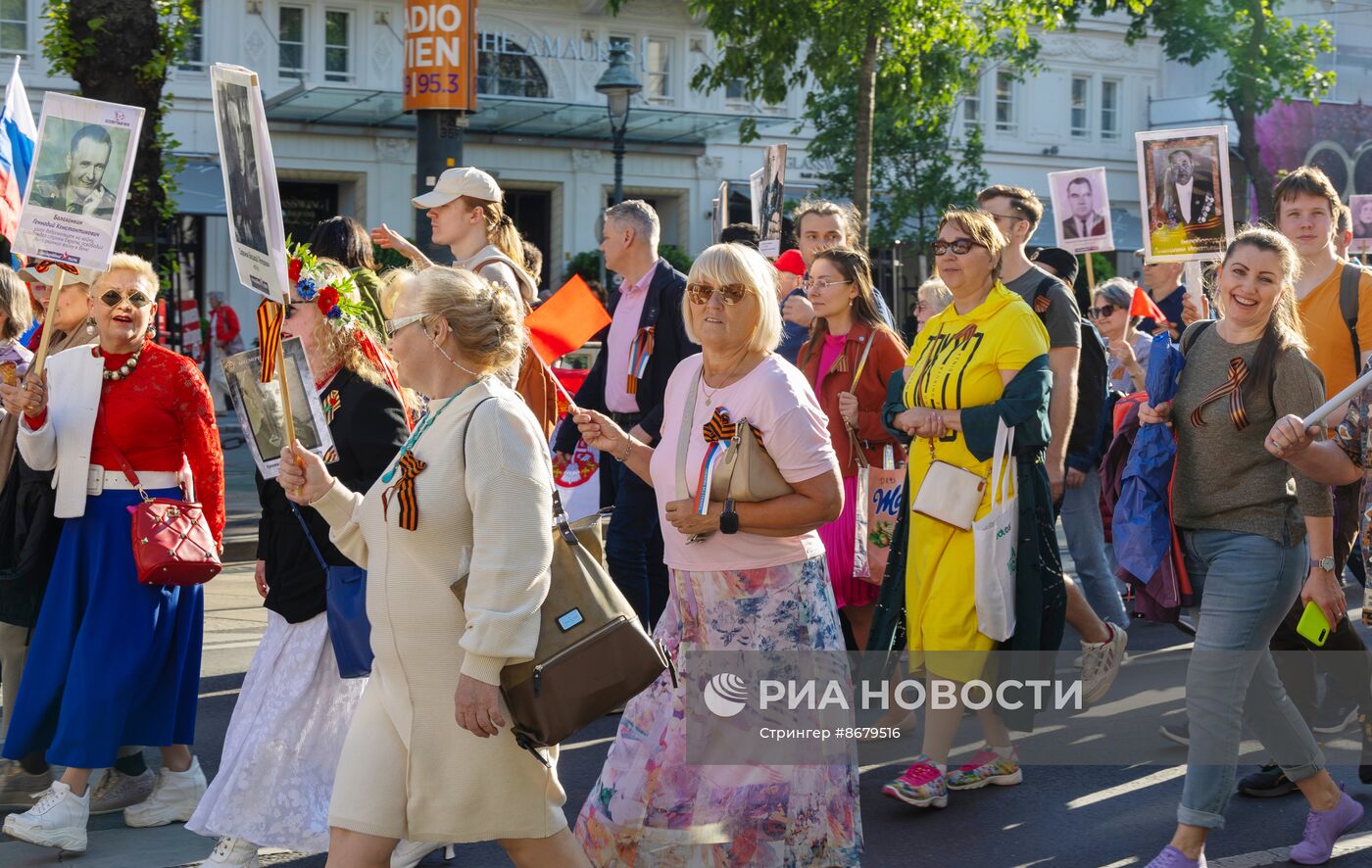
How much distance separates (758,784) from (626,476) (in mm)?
2829

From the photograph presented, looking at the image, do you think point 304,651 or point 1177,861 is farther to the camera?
point 304,651

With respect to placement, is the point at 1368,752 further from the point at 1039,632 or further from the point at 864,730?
the point at 864,730

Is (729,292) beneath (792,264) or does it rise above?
beneath

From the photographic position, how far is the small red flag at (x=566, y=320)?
5.86 m

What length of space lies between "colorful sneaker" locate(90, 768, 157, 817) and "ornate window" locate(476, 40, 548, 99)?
2562 centimetres

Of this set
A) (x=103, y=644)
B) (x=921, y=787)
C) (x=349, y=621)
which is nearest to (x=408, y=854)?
(x=349, y=621)

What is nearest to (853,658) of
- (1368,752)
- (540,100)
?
(1368,752)

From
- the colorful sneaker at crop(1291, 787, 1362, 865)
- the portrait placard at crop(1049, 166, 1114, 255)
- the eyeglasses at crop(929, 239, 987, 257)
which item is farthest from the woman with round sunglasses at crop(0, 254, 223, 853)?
the portrait placard at crop(1049, 166, 1114, 255)

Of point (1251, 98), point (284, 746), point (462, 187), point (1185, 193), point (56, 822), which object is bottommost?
point (56, 822)

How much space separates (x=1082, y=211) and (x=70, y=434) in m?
6.79

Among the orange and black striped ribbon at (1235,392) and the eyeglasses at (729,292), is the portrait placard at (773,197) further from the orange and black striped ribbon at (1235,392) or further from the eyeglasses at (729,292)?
the eyeglasses at (729,292)

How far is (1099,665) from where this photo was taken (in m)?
6.77

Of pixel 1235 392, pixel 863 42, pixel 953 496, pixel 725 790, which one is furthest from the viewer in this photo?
pixel 863 42

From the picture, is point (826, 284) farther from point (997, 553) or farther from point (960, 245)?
point (997, 553)
